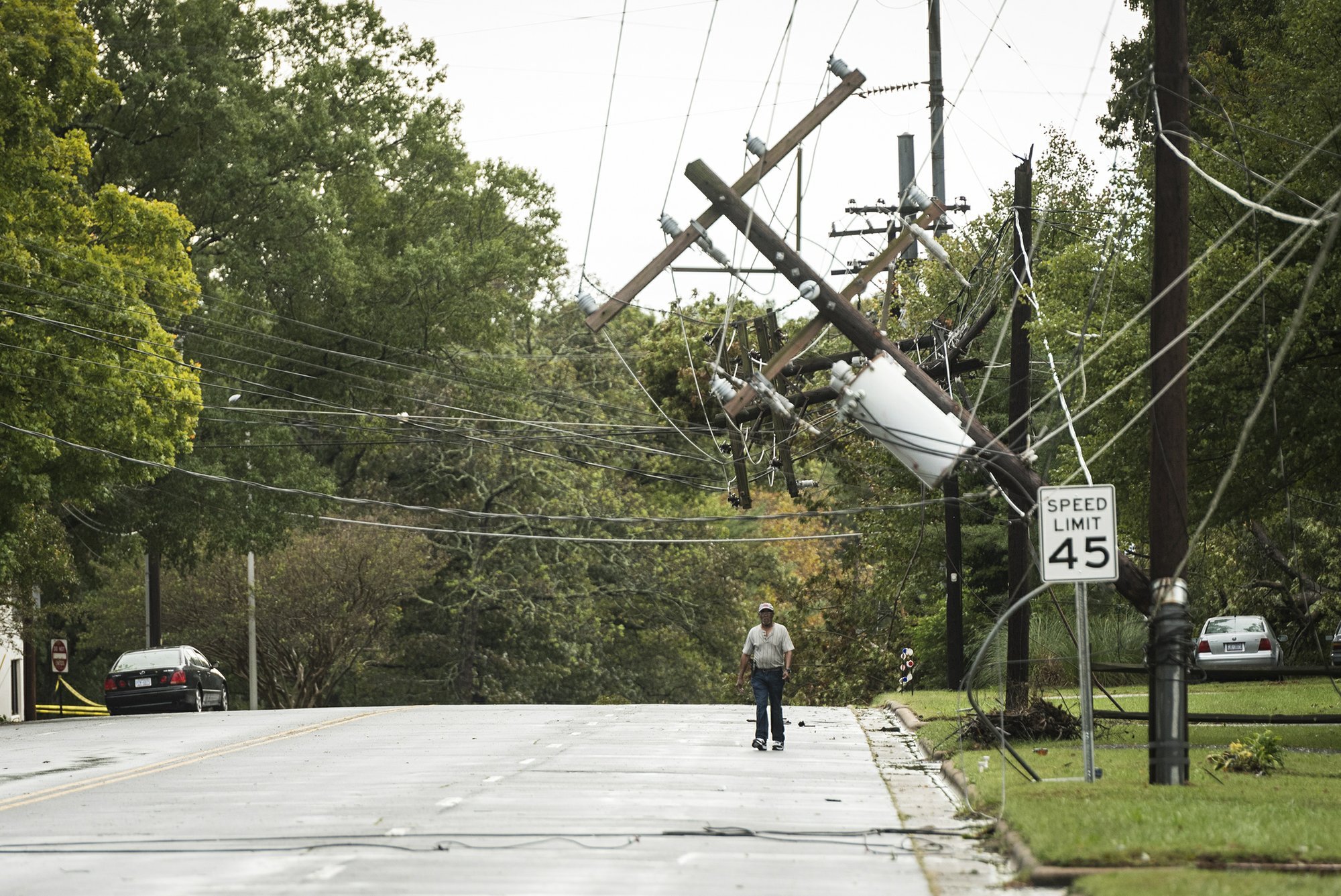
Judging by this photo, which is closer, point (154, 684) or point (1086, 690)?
point (1086, 690)

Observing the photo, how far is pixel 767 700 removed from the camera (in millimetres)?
20234

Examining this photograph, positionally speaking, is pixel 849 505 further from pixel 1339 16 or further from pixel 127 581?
pixel 1339 16

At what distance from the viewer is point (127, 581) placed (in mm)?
50406

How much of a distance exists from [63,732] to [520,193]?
78.3ft

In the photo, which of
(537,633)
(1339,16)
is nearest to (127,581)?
(537,633)

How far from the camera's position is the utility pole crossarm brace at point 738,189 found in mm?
21625

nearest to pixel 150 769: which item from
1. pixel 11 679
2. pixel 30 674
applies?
pixel 30 674

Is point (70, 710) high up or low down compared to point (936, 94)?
down

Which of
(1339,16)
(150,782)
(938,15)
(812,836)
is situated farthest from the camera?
(938,15)

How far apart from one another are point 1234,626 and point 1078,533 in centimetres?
2478

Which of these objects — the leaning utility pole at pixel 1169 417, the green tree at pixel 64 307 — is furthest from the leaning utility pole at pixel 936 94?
the leaning utility pole at pixel 1169 417

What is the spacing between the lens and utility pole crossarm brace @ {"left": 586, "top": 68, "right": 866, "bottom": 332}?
21.6 metres

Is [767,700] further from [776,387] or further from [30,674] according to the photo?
[30,674]

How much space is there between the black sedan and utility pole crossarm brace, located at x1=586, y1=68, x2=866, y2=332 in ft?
56.1
